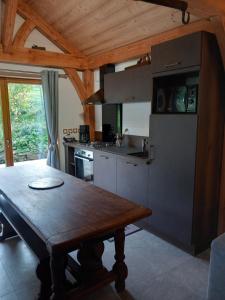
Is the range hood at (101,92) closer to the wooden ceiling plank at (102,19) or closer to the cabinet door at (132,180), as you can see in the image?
the wooden ceiling plank at (102,19)

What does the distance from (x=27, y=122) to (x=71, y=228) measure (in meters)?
3.18

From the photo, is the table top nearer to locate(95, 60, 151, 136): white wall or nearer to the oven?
the oven

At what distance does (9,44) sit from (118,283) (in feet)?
11.7

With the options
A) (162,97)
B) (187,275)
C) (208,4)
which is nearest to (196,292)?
(187,275)

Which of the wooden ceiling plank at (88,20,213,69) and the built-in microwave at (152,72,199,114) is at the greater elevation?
the wooden ceiling plank at (88,20,213,69)

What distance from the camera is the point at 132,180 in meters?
3.02

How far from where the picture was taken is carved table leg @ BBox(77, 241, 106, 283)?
5.97ft

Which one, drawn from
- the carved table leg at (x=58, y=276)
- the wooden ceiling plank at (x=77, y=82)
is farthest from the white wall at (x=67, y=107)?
the carved table leg at (x=58, y=276)

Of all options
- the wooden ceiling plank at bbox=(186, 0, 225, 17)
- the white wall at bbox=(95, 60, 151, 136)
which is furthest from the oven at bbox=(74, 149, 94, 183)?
the wooden ceiling plank at bbox=(186, 0, 225, 17)

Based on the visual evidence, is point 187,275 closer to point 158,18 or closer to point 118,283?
point 118,283

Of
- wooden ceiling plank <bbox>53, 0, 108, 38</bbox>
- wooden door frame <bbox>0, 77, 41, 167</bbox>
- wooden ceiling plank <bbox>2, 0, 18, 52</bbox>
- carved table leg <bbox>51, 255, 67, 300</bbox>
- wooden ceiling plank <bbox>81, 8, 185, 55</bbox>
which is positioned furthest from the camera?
wooden door frame <bbox>0, 77, 41, 167</bbox>

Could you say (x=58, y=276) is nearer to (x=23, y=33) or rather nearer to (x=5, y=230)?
(x=5, y=230)

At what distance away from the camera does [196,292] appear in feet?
6.36

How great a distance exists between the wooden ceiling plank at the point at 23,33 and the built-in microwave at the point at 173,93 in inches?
94.7
